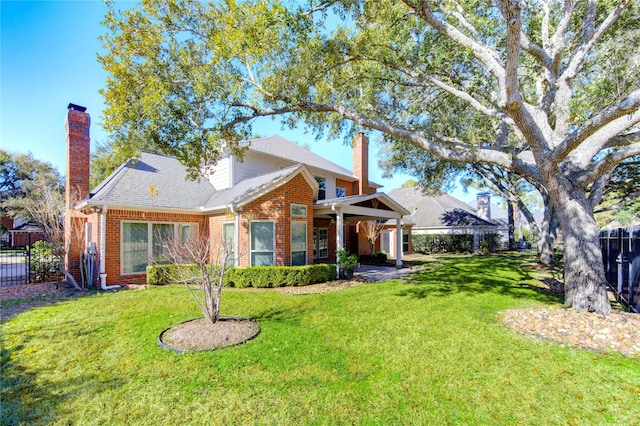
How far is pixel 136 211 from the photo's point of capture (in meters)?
11.8

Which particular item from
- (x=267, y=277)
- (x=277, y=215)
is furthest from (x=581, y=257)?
(x=277, y=215)

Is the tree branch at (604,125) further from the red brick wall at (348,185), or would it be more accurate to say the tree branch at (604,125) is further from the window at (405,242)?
the window at (405,242)

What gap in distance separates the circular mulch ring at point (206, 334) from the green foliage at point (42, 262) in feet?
33.1

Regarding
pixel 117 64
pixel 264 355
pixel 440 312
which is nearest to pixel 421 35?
pixel 440 312

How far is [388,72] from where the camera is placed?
34.0ft

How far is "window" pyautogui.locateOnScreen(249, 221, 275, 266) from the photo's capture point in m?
12.0

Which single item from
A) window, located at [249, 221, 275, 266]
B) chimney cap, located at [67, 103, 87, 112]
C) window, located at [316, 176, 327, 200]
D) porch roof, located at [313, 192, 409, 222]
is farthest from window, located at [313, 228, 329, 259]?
chimney cap, located at [67, 103, 87, 112]

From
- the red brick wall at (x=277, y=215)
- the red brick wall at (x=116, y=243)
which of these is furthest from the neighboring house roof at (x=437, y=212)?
the red brick wall at (x=116, y=243)

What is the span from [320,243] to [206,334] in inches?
465

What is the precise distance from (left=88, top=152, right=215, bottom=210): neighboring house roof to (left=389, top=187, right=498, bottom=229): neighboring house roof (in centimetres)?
1980

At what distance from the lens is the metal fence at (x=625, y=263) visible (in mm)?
7418

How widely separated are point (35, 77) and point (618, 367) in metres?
14.9

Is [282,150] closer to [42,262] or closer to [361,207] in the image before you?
[361,207]

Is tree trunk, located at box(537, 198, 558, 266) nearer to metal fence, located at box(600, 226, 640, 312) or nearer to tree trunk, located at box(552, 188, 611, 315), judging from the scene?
metal fence, located at box(600, 226, 640, 312)
